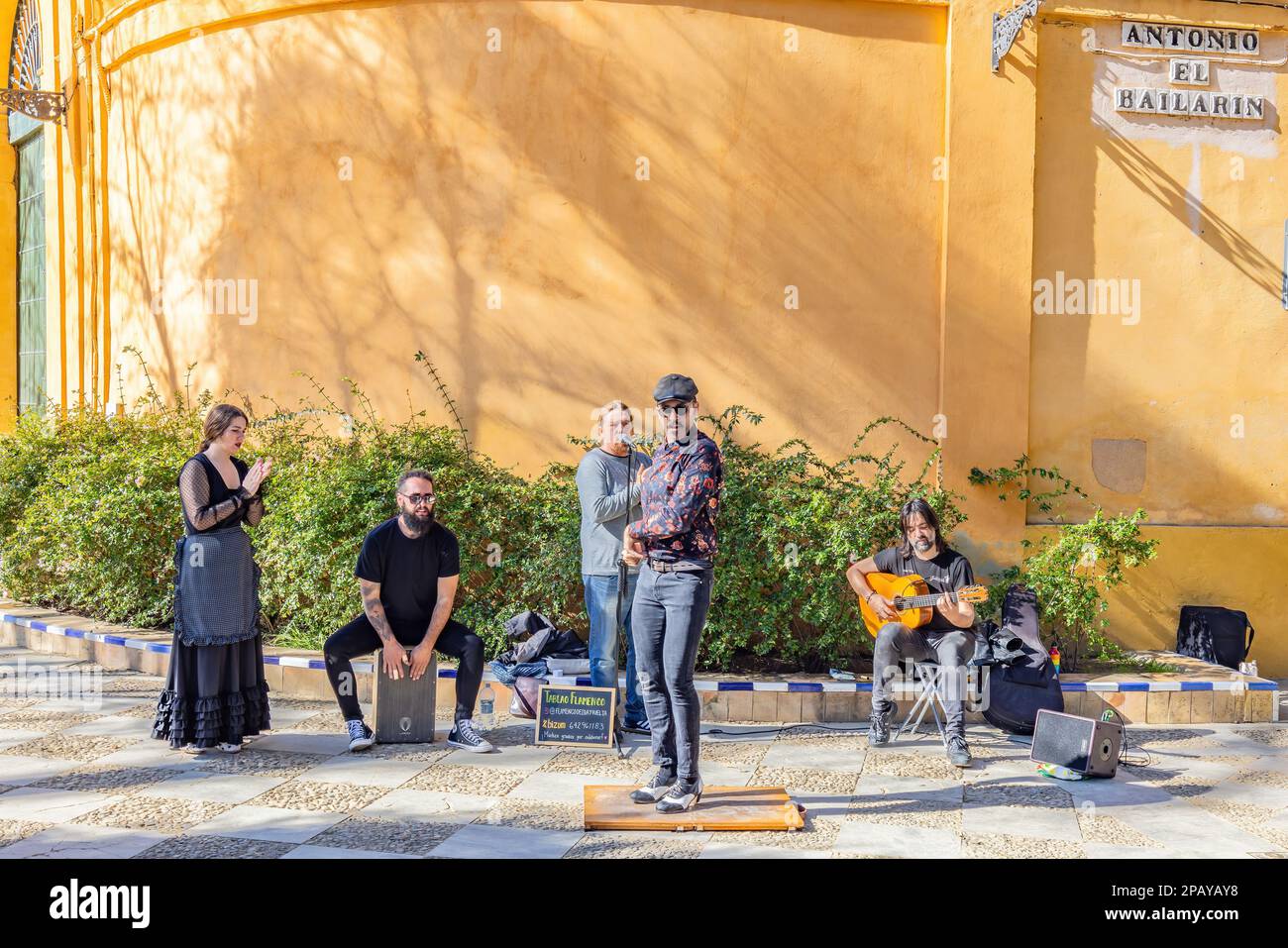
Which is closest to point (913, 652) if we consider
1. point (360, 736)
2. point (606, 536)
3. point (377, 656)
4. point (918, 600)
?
point (918, 600)

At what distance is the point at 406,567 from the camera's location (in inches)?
251

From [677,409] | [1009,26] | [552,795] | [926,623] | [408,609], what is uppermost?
[1009,26]

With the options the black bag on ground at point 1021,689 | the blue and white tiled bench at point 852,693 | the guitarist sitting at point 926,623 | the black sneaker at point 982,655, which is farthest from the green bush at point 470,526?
the black bag on ground at point 1021,689

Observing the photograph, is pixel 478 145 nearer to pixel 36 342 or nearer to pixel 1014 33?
pixel 1014 33

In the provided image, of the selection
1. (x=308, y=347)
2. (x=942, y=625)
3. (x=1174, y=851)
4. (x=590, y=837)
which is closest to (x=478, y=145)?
(x=308, y=347)

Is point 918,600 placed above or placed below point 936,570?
below

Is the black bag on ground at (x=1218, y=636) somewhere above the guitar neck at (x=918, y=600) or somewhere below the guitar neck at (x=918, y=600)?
below

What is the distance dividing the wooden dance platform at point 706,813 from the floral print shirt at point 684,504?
1110mm

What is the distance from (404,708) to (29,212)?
402 inches

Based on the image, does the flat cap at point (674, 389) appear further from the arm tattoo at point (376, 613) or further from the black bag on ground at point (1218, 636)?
the black bag on ground at point (1218, 636)

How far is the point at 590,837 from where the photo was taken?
4.95 meters

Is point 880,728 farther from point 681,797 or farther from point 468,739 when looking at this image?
point 468,739

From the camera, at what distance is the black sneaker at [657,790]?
17.3 ft

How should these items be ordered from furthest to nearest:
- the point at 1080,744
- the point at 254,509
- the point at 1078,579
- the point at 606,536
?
the point at 1078,579, the point at 606,536, the point at 254,509, the point at 1080,744
